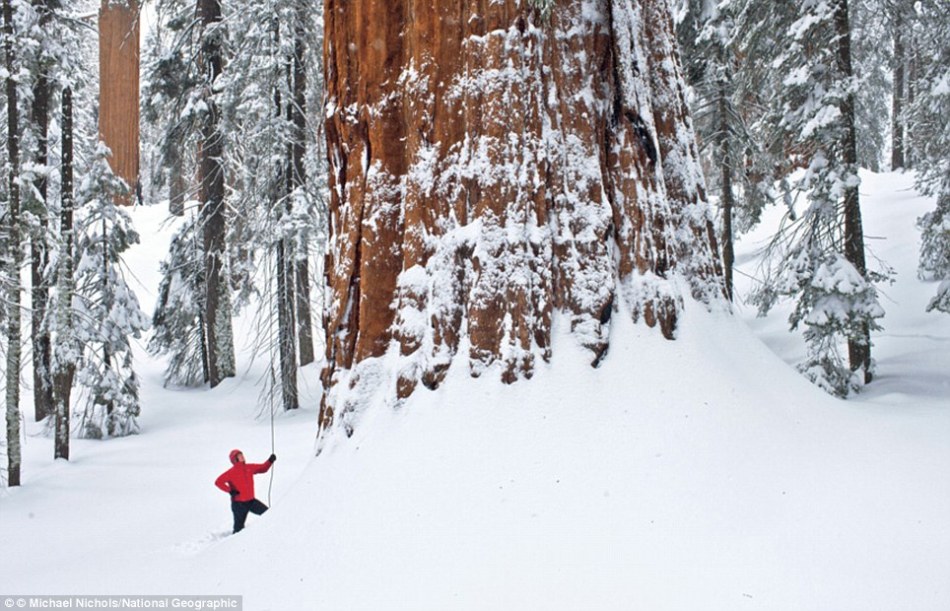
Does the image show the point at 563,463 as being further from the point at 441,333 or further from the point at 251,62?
the point at 251,62

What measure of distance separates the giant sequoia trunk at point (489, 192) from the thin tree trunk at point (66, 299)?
9821 millimetres

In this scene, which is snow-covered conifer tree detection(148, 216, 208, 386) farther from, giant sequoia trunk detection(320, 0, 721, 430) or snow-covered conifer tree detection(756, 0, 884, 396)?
giant sequoia trunk detection(320, 0, 721, 430)

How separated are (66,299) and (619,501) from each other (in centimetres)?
1230

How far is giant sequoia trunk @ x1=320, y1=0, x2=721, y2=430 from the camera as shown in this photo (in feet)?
14.5

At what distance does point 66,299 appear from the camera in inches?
514

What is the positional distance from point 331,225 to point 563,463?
8.04ft

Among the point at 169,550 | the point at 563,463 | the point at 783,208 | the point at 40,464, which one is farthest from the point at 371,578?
the point at 783,208

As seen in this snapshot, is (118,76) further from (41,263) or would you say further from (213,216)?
(41,263)

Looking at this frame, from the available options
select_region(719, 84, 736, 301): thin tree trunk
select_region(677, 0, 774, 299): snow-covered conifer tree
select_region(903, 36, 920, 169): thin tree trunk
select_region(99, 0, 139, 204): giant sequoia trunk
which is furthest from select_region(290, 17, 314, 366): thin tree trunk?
select_region(903, 36, 920, 169): thin tree trunk

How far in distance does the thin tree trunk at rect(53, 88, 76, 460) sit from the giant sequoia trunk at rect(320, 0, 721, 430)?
9.82 meters

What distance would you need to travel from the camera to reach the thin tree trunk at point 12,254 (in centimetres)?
1143

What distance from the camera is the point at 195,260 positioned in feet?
54.9

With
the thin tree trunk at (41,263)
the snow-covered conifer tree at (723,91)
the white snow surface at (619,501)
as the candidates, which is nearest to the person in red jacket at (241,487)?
the white snow surface at (619,501)

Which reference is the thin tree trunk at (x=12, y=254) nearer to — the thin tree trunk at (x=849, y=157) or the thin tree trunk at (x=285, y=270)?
the thin tree trunk at (x=285, y=270)
